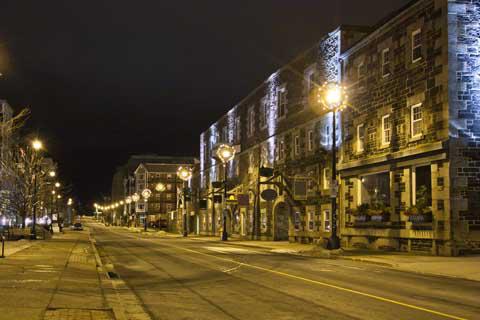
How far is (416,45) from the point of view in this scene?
3041 centimetres

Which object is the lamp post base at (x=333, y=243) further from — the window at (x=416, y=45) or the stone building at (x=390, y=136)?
the window at (x=416, y=45)

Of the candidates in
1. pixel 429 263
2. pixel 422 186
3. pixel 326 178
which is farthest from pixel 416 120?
pixel 326 178

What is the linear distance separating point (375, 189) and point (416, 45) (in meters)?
8.60

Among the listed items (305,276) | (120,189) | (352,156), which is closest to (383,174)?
(352,156)

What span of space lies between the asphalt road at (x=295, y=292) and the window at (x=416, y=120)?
8869 mm

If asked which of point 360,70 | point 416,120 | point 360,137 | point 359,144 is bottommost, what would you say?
point 359,144

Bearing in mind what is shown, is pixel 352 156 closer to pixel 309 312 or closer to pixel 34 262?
pixel 34 262

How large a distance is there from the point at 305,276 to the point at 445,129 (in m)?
11.8

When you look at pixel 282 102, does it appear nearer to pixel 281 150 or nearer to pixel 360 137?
pixel 281 150

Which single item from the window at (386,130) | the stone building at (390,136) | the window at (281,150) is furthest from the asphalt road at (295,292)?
the window at (281,150)

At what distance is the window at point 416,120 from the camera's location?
2964 centimetres

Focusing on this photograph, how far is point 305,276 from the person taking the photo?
19.0m

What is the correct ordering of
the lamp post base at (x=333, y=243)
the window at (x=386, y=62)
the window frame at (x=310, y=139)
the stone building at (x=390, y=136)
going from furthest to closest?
the window frame at (x=310, y=139) < the window at (x=386, y=62) < the lamp post base at (x=333, y=243) < the stone building at (x=390, y=136)

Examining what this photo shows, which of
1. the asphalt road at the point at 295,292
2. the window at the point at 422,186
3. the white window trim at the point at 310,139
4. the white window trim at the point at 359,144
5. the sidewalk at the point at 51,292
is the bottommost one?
the asphalt road at the point at 295,292
